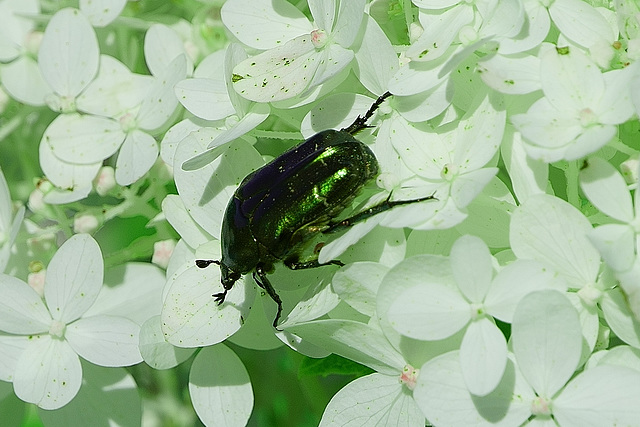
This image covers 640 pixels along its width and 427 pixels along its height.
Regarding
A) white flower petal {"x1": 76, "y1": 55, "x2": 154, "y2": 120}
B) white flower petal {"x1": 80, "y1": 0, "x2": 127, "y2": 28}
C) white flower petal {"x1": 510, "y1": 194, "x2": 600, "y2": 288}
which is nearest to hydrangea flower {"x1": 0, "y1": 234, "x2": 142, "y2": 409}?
white flower petal {"x1": 76, "y1": 55, "x2": 154, "y2": 120}

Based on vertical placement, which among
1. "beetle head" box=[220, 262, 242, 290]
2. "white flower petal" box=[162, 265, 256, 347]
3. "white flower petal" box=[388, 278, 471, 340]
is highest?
"white flower petal" box=[388, 278, 471, 340]

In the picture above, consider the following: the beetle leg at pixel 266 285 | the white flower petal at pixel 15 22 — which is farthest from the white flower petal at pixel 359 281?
the white flower petal at pixel 15 22

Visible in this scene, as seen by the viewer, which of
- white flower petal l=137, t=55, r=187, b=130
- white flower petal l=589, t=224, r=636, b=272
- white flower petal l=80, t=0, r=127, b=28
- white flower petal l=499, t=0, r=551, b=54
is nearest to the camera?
white flower petal l=589, t=224, r=636, b=272

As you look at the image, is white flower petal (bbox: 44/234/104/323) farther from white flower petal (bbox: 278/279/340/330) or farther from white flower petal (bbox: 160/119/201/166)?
white flower petal (bbox: 278/279/340/330)

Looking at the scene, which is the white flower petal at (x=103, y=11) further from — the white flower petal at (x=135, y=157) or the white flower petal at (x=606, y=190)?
the white flower petal at (x=606, y=190)

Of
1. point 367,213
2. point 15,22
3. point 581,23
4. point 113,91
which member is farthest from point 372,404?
point 15,22

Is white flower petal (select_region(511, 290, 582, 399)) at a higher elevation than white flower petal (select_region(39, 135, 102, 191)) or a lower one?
higher

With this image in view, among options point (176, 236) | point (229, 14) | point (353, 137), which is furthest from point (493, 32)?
point (176, 236)
